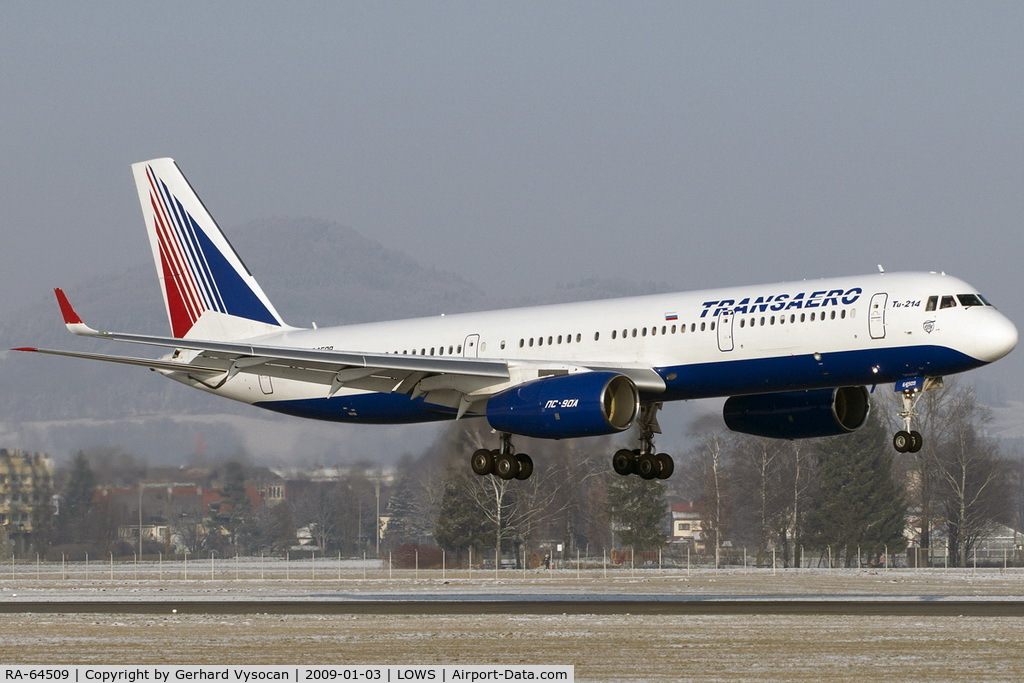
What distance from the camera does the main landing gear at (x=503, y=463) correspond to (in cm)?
4919

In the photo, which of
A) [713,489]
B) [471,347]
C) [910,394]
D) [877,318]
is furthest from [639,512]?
[877,318]

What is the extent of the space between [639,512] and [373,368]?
214ft

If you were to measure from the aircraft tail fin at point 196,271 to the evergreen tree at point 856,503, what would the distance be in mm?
65079

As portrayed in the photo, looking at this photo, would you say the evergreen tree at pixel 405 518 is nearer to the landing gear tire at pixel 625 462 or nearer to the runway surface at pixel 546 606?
the runway surface at pixel 546 606

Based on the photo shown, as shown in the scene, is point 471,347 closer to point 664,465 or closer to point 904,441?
point 664,465

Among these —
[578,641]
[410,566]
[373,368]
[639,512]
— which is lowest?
[410,566]

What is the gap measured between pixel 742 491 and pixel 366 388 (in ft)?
234

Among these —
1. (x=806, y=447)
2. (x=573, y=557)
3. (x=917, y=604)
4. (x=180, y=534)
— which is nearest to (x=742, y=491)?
(x=806, y=447)

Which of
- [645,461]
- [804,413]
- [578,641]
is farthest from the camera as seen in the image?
[645,461]

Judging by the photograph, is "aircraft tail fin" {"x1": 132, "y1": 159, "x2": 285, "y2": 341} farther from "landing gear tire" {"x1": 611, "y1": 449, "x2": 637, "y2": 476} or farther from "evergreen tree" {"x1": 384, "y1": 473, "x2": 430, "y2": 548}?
"evergreen tree" {"x1": 384, "y1": 473, "x2": 430, "y2": 548}

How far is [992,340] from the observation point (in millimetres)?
41812

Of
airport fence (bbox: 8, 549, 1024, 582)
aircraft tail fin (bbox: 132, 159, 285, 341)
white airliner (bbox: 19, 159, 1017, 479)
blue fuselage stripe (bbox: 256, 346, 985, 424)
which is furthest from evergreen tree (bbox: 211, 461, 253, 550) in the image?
blue fuselage stripe (bbox: 256, 346, 985, 424)

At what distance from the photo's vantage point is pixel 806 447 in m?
119
